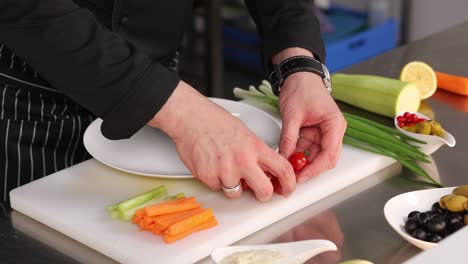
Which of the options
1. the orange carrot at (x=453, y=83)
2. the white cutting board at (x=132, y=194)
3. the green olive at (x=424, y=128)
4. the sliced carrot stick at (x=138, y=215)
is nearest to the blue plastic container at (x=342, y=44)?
the orange carrot at (x=453, y=83)

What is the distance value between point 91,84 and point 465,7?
2944 mm

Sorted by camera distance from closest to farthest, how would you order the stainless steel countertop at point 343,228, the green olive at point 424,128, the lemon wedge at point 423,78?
the stainless steel countertop at point 343,228 → the green olive at point 424,128 → the lemon wedge at point 423,78

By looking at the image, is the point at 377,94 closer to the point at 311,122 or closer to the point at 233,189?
the point at 311,122

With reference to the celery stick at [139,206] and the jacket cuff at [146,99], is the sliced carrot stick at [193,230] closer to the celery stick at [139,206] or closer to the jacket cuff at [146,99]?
the celery stick at [139,206]

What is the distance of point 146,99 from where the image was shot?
1405 mm

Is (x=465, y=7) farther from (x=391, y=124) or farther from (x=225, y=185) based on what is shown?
(x=225, y=185)

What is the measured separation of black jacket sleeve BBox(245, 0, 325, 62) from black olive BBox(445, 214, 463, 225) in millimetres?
587

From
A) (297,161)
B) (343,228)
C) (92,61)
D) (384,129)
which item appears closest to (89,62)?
(92,61)

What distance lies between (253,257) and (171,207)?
0.65 ft

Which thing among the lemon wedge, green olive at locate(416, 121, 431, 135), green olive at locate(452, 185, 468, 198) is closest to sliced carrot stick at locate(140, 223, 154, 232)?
green olive at locate(452, 185, 468, 198)

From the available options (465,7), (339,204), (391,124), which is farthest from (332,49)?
(339,204)

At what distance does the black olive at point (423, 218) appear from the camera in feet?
4.21

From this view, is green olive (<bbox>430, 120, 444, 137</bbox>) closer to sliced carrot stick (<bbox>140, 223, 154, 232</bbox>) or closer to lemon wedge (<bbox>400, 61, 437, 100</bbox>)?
lemon wedge (<bbox>400, 61, 437, 100</bbox>)

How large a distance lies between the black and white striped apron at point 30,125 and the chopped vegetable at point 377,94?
590mm
